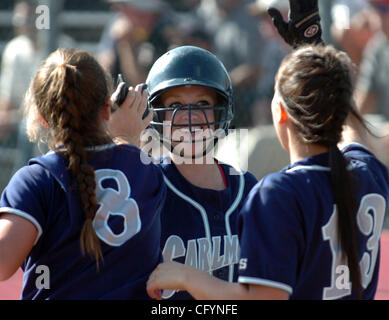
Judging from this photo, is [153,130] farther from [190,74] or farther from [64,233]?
[64,233]

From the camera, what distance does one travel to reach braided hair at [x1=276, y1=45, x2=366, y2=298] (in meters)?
2.18

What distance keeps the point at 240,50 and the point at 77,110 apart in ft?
15.8

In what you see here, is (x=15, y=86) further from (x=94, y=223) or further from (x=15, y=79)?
(x=94, y=223)

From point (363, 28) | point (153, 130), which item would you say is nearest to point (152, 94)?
point (153, 130)

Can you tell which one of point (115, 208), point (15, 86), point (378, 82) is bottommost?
point (115, 208)

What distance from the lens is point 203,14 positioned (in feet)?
24.5

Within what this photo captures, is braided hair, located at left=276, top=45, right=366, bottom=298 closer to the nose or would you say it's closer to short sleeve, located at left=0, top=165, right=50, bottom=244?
the nose

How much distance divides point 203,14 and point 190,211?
4.87 metres

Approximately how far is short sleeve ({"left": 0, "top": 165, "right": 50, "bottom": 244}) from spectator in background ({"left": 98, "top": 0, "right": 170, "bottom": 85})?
4475 millimetres

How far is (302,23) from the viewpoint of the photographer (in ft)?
9.39

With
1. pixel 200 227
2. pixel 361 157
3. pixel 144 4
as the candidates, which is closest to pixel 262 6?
pixel 144 4

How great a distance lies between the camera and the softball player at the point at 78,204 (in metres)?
2.29

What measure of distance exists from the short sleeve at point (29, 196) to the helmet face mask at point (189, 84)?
0.74m

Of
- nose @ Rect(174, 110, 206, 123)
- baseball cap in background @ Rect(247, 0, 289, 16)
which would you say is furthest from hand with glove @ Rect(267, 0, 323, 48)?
baseball cap in background @ Rect(247, 0, 289, 16)
